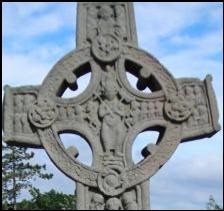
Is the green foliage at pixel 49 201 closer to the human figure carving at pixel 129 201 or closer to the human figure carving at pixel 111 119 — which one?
the human figure carving at pixel 111 119

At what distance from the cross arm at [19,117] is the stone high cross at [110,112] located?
1cm

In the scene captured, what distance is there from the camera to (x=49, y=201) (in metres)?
17.7

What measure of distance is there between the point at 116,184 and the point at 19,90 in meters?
1.66

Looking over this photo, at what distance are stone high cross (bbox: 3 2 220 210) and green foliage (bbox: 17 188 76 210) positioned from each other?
942 centimetres

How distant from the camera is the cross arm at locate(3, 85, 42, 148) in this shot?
617 cm

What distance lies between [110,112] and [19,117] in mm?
1098

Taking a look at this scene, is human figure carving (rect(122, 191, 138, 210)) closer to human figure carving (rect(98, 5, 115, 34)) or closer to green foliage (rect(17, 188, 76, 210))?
human figure carving (rect(98, 5, 115, 34))

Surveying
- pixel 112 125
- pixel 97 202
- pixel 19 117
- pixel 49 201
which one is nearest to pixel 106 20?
pixel 112 125

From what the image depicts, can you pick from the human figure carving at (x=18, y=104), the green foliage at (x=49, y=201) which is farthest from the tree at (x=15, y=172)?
the human figure carving at (x=18, y=104)

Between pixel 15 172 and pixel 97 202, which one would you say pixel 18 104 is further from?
pixel 15 172

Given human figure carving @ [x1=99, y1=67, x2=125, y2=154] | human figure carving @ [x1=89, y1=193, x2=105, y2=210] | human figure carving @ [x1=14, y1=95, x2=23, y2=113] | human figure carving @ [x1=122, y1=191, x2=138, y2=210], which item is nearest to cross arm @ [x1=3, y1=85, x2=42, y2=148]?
human figure carving @ [x1=14, y1=95, x2=23, y2=113]

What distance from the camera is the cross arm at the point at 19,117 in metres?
6.17

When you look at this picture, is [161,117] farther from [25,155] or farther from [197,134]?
[25,155]

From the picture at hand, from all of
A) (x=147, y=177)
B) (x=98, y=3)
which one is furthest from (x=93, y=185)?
(x=98, y=3)
